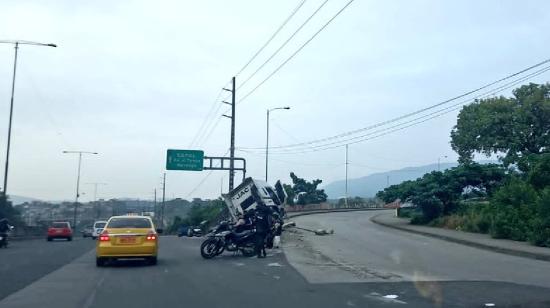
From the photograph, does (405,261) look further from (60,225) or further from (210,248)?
(60,225)

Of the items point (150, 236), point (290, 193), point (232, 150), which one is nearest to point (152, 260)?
point (150, 236)

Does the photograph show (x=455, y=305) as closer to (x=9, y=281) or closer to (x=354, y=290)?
(x=354, y=290)

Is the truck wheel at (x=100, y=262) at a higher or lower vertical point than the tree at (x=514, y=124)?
lower

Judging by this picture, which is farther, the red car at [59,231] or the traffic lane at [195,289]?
the red car at [59,231]

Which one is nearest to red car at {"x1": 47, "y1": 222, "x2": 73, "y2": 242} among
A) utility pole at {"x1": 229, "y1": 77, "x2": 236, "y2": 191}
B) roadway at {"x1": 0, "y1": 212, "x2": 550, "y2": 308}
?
utility pole at {"x1": 229, "y1": 77, "x2": 236, "y2": 191}

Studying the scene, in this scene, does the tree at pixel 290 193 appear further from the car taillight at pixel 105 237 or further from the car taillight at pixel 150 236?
the car taillight at pixel 105 237

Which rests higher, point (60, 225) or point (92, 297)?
point (60, 225)

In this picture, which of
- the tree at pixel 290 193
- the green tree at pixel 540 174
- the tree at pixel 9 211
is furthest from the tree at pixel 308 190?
the green tree at pixel 540 174

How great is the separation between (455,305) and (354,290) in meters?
2.57

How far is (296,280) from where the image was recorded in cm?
1555

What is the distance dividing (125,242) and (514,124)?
38996 millimetres

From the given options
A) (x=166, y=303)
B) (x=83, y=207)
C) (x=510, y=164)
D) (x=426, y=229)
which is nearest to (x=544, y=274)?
(x=166, y=303)

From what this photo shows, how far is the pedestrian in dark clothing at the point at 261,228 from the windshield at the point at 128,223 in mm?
4251

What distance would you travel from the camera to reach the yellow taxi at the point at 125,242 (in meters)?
19.4
